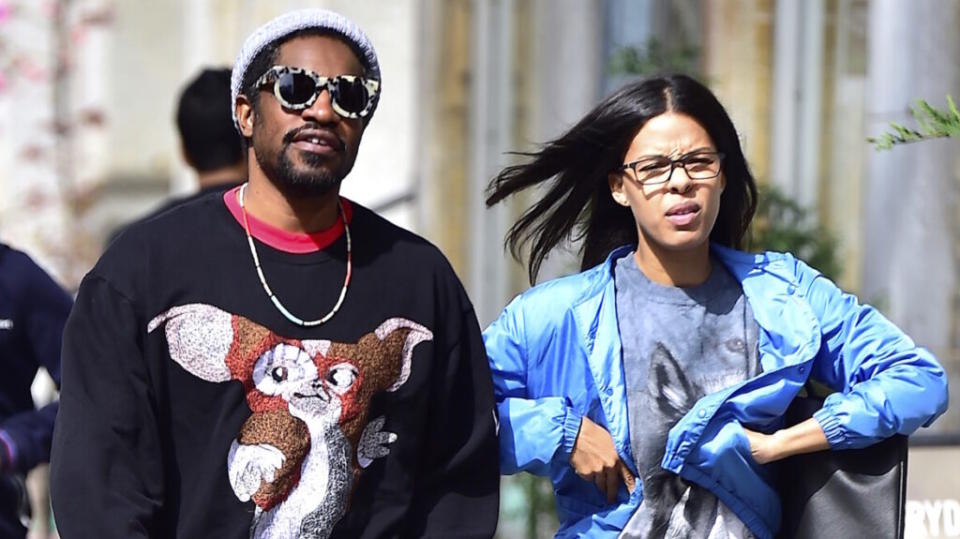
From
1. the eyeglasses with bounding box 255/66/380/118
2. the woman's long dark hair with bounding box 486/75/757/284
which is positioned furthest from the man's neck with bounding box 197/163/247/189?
the eyeglasses with bounding box 255/66/380/118

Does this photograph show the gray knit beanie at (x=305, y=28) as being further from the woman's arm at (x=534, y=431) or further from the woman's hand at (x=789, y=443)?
the woman's hand at (x=789, y=443)

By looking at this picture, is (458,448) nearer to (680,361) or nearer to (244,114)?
(680,361)

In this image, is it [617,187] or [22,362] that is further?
[22,362]

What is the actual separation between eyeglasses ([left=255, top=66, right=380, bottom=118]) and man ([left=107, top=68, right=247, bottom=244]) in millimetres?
2483

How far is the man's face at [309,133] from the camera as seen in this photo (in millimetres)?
3746

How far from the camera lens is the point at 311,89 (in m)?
3.74

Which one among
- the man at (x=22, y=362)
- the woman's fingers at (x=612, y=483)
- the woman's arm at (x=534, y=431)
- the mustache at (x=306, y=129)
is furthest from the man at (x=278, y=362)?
the man at (x=22, y=362)

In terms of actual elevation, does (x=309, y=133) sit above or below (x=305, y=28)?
below

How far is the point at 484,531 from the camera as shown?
3891mm

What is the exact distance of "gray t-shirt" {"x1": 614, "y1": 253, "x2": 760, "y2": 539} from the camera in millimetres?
4055

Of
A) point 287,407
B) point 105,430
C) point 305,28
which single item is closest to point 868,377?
point 287,407

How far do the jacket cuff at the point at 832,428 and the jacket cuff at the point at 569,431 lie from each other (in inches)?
18.5

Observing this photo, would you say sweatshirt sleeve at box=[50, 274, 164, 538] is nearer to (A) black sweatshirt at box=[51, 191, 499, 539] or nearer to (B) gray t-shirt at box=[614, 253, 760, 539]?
(A) black sweatshirt at box=[51, 191, 499, 539]

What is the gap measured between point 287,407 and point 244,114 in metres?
0.57
